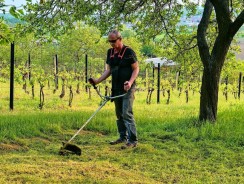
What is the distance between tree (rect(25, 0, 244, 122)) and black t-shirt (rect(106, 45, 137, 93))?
2.76 metres

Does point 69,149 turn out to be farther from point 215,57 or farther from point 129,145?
point 215,57

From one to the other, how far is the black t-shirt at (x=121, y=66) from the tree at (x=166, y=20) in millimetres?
2755

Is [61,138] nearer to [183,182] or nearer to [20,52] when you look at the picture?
[183,182]

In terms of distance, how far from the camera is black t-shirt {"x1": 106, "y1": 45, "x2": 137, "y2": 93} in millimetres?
6289

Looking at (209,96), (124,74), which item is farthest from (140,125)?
(124,74)

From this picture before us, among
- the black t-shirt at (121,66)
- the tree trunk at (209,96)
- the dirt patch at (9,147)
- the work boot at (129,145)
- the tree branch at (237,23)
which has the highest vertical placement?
the tree branch at (237,23)

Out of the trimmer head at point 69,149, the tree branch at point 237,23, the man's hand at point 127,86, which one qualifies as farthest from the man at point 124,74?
the tree branch at point 237,23

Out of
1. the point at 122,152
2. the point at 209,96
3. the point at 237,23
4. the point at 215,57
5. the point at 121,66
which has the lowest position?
the point at 122,152

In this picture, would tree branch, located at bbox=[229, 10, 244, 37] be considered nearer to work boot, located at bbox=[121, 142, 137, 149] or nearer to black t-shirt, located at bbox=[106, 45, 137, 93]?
black t-shirt, located at bbox=[106, 45, 137, 93]

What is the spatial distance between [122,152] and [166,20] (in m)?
5.51

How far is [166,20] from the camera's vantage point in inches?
420

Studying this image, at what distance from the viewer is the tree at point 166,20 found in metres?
8.30

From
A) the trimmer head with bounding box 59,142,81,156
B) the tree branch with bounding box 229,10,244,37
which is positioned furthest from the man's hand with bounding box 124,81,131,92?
the tree branch with bounding box 229,10,244,37

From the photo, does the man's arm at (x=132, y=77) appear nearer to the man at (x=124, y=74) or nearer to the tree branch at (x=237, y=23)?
the man at (x=124, y=74)
